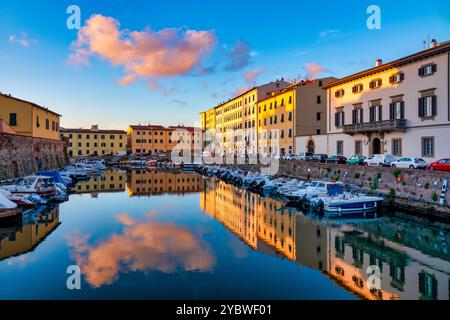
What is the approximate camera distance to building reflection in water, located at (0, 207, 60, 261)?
17.8 meters

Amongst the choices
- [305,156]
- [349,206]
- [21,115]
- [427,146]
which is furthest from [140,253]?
[21,115]

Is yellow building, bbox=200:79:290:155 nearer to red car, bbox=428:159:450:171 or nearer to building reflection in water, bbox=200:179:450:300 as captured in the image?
red car, bbox=428:159:450:171

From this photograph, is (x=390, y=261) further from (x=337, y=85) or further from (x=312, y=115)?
(x=312, y=115)

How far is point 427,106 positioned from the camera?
32.5m

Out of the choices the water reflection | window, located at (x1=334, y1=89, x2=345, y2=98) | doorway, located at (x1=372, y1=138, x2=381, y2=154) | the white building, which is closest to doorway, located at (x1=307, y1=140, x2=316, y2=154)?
the white building

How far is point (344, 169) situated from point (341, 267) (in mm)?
21012

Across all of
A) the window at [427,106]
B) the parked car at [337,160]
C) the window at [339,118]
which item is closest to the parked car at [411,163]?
the window at [427,106]

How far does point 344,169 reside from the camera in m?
35.0

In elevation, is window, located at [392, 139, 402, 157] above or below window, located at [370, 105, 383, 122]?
below

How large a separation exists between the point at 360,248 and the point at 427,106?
Answer: 20766mm

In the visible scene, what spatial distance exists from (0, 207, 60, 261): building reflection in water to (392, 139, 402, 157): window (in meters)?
32.1

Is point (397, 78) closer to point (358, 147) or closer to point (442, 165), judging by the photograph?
point (358, 147)

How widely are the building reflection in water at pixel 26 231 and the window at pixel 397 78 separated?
33700 mm
